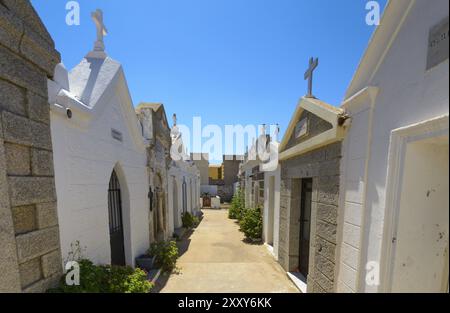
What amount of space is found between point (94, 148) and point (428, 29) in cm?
449

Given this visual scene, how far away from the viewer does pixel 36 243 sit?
194 cm

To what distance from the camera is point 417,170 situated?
67.1 inches

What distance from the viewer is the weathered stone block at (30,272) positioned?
178 cm

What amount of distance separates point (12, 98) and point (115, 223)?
3375mm

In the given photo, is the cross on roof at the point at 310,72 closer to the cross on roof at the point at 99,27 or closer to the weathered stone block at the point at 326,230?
the weathered stone block at the point at 326,230

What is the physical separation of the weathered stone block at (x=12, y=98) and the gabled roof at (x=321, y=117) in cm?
381

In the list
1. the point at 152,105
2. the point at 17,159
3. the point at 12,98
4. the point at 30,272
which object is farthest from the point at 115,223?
the point at 152,105

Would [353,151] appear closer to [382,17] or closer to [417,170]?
[417,170]

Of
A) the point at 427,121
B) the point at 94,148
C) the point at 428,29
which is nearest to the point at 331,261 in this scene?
the point at 427,121

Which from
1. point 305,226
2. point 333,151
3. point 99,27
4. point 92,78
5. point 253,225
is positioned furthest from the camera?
point 253,225

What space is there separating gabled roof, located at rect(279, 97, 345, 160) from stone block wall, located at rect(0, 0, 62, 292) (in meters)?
3.79

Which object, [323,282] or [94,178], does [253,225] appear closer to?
[323,282]

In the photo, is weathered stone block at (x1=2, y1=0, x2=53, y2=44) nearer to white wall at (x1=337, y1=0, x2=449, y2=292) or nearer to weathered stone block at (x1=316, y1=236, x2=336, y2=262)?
white wall at (x1=337, y1=0, x2=449, y2=292)

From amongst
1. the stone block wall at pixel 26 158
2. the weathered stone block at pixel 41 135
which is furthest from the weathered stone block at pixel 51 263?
the weathered stone block at pixel 41 135
